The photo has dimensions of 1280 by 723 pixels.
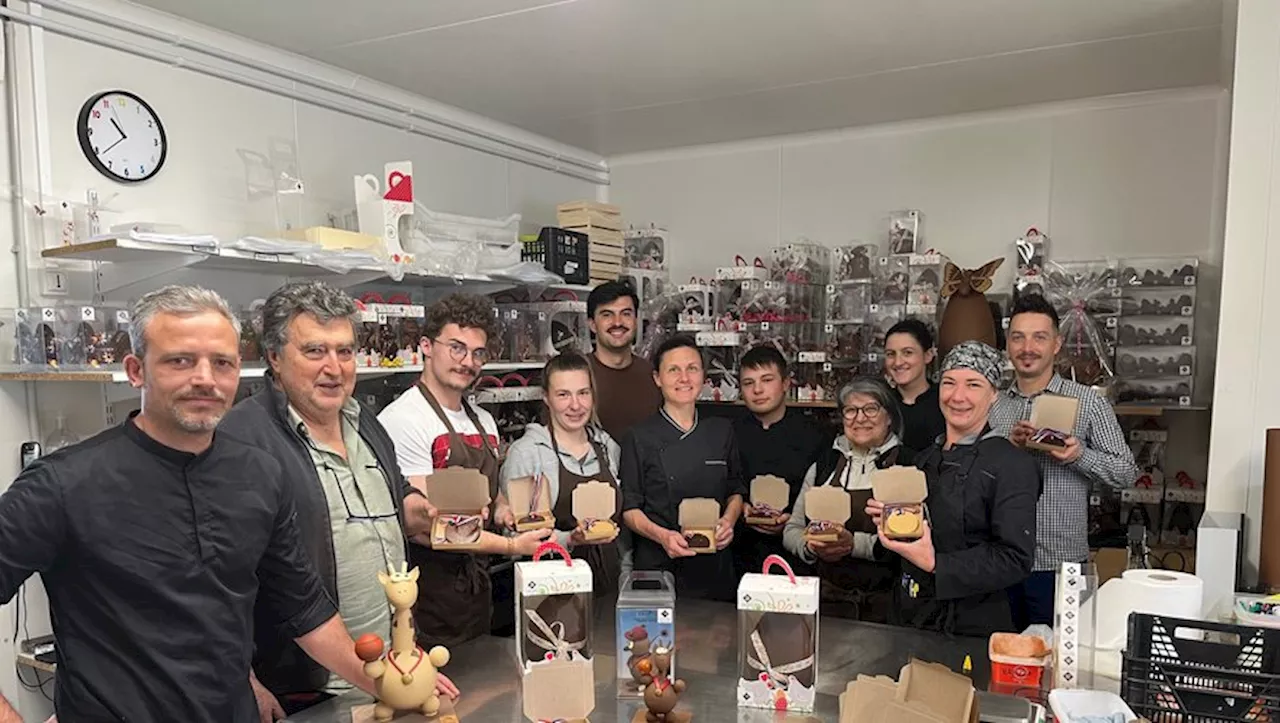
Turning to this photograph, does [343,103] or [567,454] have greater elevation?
[343,103]

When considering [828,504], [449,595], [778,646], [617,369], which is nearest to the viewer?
[778,646]

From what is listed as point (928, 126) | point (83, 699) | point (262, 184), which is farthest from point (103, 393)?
point (928, 126)

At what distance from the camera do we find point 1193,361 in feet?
12.7

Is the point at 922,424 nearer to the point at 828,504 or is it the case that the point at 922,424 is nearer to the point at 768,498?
the point at 768,498

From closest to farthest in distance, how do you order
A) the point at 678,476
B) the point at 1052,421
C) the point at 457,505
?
the point at 457,505 < the point at 1052,421 < the point at 678,476

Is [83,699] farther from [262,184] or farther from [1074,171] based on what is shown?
[1074,171]

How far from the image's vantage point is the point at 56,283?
2.86 meters

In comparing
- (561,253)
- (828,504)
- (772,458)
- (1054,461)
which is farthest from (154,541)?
(561,253)

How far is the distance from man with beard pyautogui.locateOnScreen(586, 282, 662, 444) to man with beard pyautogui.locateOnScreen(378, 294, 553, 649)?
0.83 metres

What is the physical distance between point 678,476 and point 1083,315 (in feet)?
7.39

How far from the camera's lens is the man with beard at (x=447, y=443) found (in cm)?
265

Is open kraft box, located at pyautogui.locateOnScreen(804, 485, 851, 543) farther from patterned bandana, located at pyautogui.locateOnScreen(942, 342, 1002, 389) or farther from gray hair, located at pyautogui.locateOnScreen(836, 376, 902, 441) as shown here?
gray hair, located at pyautogui.locateOnScreen(836, 376, 902, 441)

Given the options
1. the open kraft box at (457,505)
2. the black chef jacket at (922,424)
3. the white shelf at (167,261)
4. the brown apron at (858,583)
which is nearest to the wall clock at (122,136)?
the white shelf at (167,261)

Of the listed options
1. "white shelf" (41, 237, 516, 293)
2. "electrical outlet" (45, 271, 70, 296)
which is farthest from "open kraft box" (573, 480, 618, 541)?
"electrical outlet" (45, 271, 70, 296)
